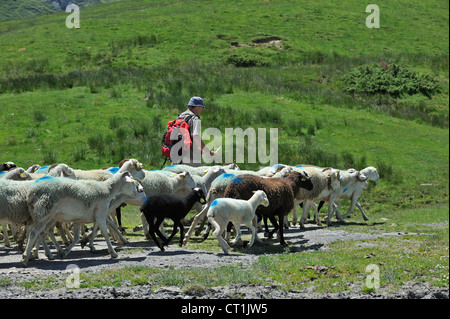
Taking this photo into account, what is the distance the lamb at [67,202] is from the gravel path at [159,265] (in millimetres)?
573

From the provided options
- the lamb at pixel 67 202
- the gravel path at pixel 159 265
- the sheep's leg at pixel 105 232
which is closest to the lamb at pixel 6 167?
the gravel path at pixel 159 265

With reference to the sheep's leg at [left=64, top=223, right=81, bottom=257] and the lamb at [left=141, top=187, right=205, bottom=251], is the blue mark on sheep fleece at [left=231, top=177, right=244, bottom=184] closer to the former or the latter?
the lamb at [left=141, top=187, right=205, bottom=251]

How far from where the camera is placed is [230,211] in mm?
12812

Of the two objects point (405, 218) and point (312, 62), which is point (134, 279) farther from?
point (312, 62)

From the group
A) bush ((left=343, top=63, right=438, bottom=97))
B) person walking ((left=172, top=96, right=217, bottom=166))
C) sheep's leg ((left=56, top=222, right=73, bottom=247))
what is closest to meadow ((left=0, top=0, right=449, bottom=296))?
bush ((left=343, top=63, right=438, bottom=97))

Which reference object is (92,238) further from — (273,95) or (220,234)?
(273,95)

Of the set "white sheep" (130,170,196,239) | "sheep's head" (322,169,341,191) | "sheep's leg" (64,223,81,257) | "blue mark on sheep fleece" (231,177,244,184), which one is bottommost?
"sheep's head" (322,169,341,191)

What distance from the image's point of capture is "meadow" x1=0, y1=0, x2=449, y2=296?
21.2m

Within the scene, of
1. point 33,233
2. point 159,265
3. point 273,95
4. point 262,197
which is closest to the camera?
point 159,265

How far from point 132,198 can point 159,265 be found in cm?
356

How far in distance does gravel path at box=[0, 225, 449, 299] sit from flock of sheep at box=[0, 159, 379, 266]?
1.09 feet

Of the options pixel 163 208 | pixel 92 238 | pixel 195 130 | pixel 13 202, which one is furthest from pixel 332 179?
pixel 13 202

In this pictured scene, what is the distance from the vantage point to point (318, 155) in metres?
27.9

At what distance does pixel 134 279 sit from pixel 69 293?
119 cm
